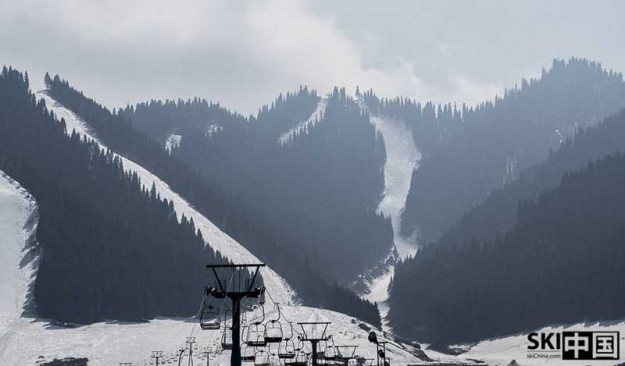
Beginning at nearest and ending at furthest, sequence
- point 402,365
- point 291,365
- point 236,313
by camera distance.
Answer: point 236,313 < point 291,365 < point 402,365

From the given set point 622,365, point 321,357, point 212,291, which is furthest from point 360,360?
point 212,291

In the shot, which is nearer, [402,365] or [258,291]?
[258,291]

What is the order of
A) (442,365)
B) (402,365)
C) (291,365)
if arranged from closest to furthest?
(291,365)
(442,365)
(402,365)

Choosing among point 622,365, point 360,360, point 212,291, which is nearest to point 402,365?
point 360,360

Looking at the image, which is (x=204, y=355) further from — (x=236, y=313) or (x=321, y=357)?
(x=236, y=313)

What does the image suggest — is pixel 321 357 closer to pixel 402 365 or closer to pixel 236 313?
pixel 402 365

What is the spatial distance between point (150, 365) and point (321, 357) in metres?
35.1

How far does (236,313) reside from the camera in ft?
293

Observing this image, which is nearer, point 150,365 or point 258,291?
point 258,291

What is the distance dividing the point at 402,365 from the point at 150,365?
45394 mm

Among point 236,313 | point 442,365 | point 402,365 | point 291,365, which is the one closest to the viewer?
point 236,313

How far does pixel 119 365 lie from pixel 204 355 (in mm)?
21164

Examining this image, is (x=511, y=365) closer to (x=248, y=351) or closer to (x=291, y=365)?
(x=248, y=351)

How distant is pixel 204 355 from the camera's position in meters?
188
